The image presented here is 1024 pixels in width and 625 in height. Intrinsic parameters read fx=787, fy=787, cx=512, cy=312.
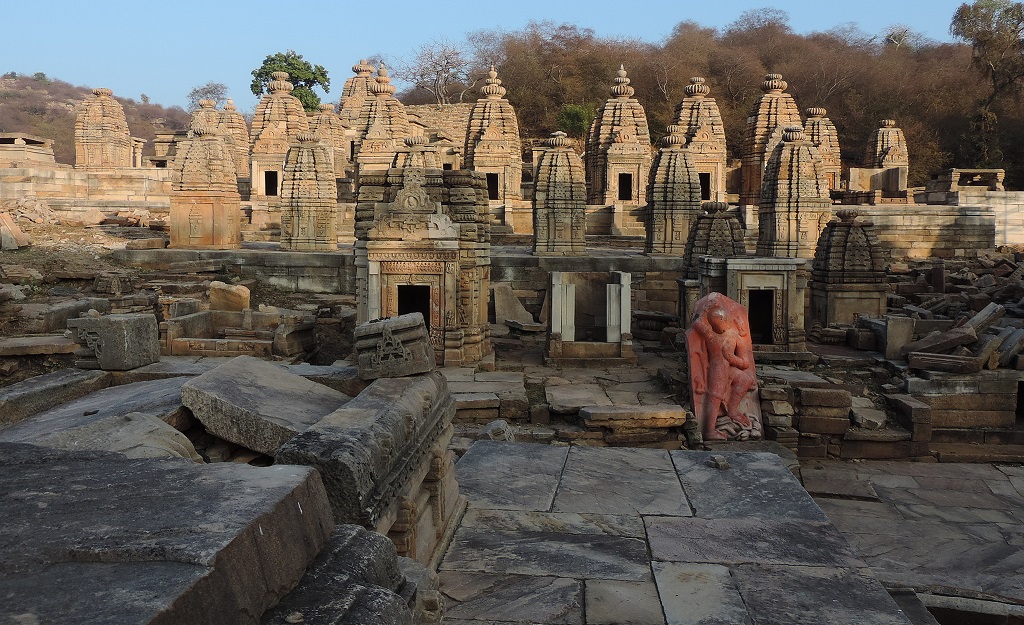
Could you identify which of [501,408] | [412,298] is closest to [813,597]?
[501,408]

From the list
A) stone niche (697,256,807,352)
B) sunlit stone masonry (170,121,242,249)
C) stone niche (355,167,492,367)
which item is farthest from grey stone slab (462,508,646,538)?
sunlit stone masonry (170,121,242,249)

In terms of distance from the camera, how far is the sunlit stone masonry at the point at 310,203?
20.4 m

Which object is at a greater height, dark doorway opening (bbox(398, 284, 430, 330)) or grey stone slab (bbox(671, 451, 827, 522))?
dark doorway opening (bbox(398, 284, 430, 330))

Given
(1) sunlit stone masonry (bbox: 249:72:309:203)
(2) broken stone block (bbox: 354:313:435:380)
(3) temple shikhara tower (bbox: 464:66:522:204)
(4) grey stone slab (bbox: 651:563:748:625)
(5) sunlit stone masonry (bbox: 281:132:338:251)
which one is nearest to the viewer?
(4) grey stone slab (bbox: 651:563:748:625)

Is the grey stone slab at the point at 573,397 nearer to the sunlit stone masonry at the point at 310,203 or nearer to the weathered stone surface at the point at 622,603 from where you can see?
the weathered stone surface at the point at 622,603

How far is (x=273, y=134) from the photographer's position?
32.8 meters

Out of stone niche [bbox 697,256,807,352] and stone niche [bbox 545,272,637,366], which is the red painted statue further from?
stone niche [bbox 545,272,637,366]

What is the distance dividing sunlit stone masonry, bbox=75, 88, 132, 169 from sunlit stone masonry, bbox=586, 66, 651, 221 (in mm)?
20188

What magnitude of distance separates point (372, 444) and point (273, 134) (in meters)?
→ 32.3

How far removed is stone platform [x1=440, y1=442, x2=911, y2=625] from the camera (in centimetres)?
317

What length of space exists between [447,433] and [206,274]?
1537 cm

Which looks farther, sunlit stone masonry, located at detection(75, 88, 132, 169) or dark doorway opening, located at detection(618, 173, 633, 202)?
sunlit stone masonry, located at detection(75, 88, 132, 169)

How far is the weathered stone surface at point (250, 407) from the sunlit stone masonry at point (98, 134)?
111ft

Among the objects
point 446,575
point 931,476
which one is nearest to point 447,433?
point 446,575
